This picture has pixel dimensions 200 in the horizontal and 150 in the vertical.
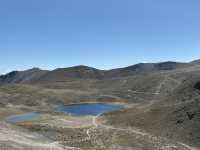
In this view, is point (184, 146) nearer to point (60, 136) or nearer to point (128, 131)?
point (128, 131)

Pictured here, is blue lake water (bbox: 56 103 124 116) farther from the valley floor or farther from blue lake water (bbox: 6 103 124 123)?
the valley floor

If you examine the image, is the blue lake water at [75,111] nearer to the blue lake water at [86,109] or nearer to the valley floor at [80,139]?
the blue lake water at [86,109]

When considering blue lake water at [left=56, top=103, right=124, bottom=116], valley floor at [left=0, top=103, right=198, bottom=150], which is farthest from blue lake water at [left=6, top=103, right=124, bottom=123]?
valley floor at [left=0, top=103, right=198, bottom=150]

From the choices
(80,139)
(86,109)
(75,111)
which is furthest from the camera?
(86,109)

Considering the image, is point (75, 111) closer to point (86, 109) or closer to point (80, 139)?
point (86, 109)

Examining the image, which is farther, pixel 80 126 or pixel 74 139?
pixel 80 126

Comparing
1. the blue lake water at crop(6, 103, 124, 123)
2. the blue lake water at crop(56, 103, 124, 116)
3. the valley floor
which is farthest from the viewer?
the blue lake water at crop(56, 103, 124, 116)

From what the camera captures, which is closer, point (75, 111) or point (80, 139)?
point (80, 139)

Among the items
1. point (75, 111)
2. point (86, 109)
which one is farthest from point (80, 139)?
point (86, 109)

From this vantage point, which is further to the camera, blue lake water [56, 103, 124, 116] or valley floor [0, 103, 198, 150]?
blue lake water [56, 103, 124, 116]

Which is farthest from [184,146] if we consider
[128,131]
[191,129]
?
[128,131]

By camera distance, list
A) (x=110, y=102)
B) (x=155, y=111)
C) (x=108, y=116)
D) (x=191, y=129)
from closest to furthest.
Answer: (x=191, y=129) → (x=155, y=111) → (x=108, y=116) → (x=110, y=102)
